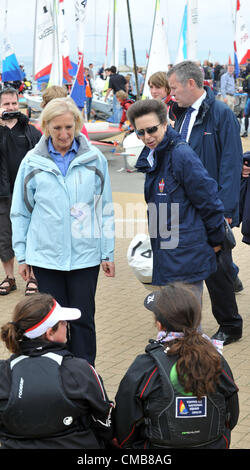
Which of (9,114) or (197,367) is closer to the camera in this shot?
(197,367)

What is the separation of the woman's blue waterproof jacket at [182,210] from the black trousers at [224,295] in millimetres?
1132

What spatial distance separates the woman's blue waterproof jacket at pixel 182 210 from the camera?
14.2 ft

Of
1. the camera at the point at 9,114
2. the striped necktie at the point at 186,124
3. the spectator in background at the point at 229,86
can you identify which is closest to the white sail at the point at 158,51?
the spectator in background at the point at 229,86

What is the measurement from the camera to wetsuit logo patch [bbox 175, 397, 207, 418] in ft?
9.93

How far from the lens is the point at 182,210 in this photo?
4391 millimetres

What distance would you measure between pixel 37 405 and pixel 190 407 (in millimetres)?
653

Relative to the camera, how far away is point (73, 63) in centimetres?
2652

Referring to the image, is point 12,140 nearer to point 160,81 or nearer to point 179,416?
point 160,81

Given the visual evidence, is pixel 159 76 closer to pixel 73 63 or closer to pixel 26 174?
pixel 26 174

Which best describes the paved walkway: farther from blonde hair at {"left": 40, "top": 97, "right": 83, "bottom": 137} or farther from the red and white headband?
blonde hair at {"left": 40, "top": 97, "right": 83, "bottom": 137}

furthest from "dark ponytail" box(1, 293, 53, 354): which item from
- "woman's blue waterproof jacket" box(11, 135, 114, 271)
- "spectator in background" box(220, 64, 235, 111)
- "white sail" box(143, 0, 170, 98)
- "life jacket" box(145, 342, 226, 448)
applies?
"spectator in background" box(220, 64, 235, 111)

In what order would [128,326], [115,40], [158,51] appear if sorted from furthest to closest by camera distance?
[115,40] < [158,51] < [128,326]

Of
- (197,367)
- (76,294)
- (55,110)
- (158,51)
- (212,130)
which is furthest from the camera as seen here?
(158,51)

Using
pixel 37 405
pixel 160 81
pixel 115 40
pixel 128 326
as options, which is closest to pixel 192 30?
pixel 160 81
